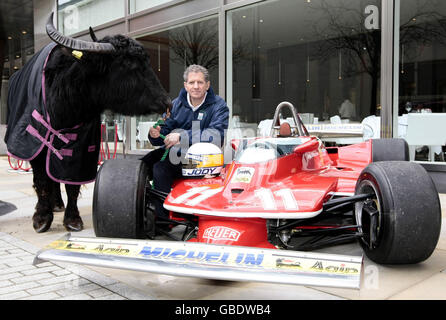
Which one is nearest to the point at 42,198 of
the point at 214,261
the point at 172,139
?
the point at 172,139

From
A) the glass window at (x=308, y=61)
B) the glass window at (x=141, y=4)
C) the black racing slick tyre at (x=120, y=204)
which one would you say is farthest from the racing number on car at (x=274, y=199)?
the glass window at (x=141, y=4)

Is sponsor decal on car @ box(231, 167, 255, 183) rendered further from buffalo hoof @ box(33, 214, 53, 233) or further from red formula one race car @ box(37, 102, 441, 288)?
buffalo hoof @ box(33, 214, 53, 233)

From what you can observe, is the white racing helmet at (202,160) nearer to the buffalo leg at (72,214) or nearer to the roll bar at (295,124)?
the roll bar at (295,124)

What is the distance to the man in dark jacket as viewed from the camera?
405 centimetres

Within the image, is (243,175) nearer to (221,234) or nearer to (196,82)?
(221,234)

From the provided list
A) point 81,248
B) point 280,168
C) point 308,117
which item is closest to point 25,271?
point 81,248

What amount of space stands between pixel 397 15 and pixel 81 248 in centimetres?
645

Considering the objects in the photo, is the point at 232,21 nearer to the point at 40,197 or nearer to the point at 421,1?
the point at 421,1

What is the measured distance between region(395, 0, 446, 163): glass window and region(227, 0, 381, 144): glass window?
1.76ft

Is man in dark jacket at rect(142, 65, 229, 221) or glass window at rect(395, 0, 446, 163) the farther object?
glass window at rect(395, 0, 446, 163)

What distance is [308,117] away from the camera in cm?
1045

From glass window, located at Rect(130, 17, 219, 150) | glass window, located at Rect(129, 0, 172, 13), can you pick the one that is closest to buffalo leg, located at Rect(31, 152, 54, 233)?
glass window, located at Rect(130, 17, 219, 150)

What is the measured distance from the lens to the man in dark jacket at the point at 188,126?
405cm

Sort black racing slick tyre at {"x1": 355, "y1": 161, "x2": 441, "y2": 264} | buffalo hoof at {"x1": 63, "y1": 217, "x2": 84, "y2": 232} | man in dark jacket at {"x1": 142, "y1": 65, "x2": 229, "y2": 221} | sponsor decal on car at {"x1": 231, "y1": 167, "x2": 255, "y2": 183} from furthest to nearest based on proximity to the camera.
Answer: buffalo hoof at {"x1": 63, "y1": 217, "x2": 84, "y2": 232}, man in dark jacket at {"x1": 142, "y1": 65, "x2": 229, "y2": 221}, sponsor decal on car at {"x1": 231, "y1": 167, "x2": 255, "y2": 183}, black racing slick tyre at {"x1": 355, "y1": 161, "x2": 441, "y2": 264}
